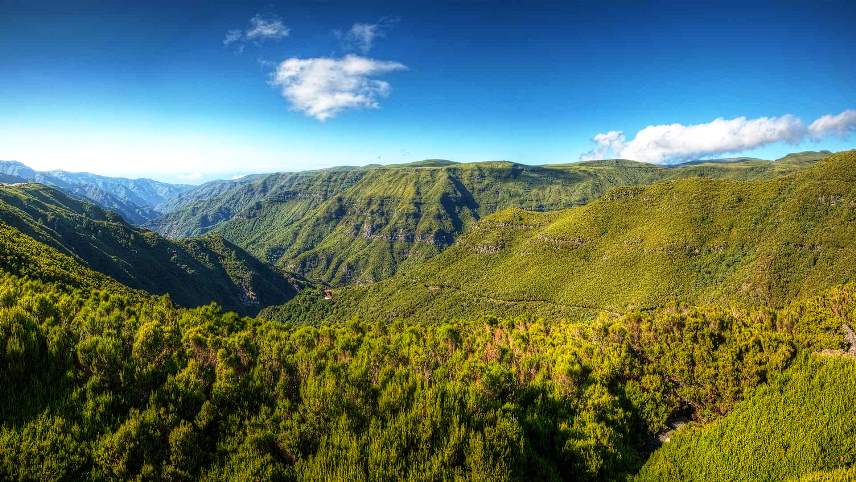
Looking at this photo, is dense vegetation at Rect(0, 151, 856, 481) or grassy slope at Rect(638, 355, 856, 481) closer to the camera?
dense vegetation at Rect(0, 151, 856, 481)

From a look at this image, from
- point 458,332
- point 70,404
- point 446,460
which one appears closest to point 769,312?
point 458,332

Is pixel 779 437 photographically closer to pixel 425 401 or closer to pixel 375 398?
pixel 425 401

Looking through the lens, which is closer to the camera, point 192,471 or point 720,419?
point 192,471

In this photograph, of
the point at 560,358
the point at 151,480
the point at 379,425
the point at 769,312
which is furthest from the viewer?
the point at 769,312

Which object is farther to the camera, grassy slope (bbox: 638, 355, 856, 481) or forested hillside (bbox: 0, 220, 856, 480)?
grassy slope (bbox: 638, 355, 856, 481)

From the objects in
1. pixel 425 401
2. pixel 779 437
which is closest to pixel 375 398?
pixel 425 401

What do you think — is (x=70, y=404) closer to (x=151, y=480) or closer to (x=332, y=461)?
(x=151, y=480)
